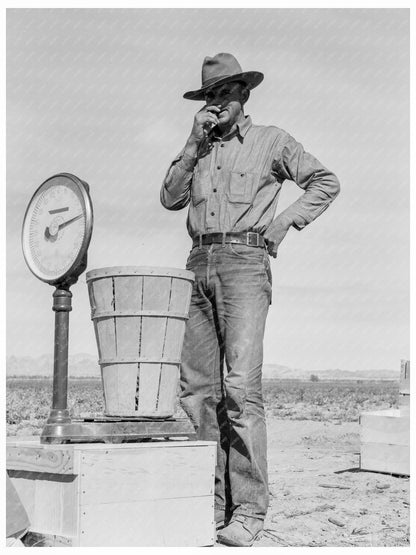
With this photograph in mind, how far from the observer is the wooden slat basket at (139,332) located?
4.89m

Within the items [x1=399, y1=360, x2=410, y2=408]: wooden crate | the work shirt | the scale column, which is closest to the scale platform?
the scale column

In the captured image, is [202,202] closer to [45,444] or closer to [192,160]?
[192,160]

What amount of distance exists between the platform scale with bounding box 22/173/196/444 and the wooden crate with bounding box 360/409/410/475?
425cm

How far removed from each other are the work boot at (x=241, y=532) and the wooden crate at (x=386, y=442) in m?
3.96

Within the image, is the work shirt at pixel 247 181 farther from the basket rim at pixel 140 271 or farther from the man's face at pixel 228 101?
the basket rim at pixel 140 271

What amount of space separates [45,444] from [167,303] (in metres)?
1.10

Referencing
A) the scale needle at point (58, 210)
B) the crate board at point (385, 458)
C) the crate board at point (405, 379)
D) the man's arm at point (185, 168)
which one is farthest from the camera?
the crate board at point (405, 379)

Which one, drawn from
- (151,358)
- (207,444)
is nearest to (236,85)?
(151,358)

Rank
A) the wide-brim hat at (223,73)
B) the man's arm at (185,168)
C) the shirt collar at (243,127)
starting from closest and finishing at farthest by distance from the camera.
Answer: the man's arm at (185,168), the wide-brim hat at (223,73), the shirt collar at (243,127)

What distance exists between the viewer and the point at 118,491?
4.55 metres

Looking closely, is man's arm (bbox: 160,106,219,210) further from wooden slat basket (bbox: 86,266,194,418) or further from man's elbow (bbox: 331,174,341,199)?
man's elbow (bbox: 331,174,341,199)

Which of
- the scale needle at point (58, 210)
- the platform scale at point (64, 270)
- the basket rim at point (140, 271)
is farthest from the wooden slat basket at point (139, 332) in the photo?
the scale needle at point (58, 210)

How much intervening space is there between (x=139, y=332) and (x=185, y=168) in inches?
47.6

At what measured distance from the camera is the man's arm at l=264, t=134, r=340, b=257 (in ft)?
17.5
